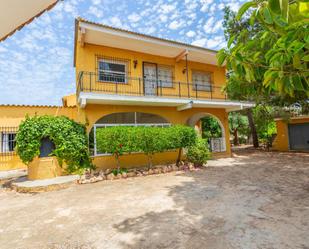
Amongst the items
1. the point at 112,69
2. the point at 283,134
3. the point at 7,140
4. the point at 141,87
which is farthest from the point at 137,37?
the point at 283,134

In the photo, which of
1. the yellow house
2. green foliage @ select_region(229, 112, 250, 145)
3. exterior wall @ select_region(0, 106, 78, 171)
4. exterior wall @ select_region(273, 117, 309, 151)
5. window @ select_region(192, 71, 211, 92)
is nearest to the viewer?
the yellow house

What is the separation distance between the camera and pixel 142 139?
33.0ft

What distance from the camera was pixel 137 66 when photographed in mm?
12680

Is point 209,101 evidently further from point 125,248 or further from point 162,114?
point 125,248

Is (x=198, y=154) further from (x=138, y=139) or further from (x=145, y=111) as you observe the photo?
(x=145, y=111)

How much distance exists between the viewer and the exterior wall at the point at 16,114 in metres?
12.3

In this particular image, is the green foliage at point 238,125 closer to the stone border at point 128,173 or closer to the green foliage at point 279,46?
the stone border at point 128,173

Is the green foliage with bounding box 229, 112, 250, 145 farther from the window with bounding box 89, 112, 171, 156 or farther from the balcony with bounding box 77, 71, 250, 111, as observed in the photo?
the window with bounding box 89, 112, 171, 156

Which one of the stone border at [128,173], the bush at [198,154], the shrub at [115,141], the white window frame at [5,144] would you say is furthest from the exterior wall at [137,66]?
the white window frame at [5,144]

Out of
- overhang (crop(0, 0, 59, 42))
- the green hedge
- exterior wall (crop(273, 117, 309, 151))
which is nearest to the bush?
the green hedge

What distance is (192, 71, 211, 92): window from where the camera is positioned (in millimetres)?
15000

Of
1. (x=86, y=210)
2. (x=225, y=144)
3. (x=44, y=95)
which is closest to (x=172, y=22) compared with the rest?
(x=86, y=210)

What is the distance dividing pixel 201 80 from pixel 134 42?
6.33m

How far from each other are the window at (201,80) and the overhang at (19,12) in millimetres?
13603
